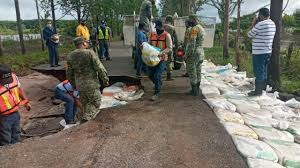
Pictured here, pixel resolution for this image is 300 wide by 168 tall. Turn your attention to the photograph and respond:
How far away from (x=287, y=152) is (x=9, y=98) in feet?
11.6

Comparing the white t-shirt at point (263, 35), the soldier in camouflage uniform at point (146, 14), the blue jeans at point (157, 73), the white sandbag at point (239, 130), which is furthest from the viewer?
the soldier in camouflage uniform at point (146, 14)

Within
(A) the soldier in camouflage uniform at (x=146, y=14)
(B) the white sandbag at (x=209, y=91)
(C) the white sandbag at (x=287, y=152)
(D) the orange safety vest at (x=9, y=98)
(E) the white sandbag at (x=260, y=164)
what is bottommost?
(C) the white sandbag at (x=287, y=152)

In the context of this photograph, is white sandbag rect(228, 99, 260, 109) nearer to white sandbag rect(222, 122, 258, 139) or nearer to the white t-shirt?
the white t-shirt

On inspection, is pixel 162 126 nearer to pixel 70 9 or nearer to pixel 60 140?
pixel 60 140

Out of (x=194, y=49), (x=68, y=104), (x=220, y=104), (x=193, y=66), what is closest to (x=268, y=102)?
(x=220, y=104)

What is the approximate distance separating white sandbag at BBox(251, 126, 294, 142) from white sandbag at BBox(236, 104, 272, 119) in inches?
22.1

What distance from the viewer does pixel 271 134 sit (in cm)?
470

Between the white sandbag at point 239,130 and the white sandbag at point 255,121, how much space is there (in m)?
0.22

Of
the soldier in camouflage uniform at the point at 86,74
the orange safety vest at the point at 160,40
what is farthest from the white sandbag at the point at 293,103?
the soldier in camouflage uniform at the point at 86,74

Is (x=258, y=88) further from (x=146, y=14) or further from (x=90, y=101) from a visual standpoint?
(x=146, y=14)

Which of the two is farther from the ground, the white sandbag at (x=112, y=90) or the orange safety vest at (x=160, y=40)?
the orange safety vest at (x=160, y=40)

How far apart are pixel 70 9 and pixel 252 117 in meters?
19.4

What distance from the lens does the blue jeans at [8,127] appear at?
5066mm

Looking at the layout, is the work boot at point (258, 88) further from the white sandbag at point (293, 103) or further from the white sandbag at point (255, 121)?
the white sandbag at point (255, 121)
